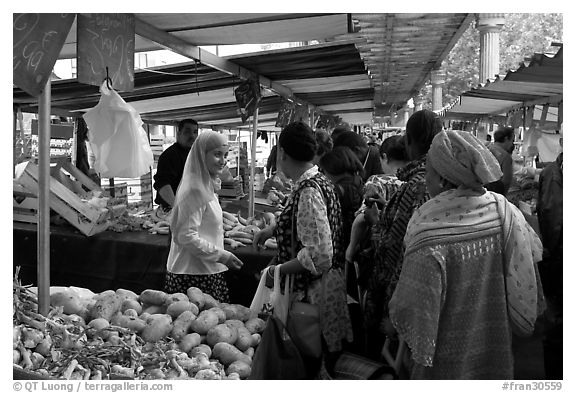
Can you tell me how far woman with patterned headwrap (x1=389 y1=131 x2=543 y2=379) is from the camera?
2131 millimetres

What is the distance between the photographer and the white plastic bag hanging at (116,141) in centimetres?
300

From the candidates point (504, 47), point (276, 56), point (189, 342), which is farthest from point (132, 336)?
point (504, 47)

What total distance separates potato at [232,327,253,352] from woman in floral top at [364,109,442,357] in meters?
0.67

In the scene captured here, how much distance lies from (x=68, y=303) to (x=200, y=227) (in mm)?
970

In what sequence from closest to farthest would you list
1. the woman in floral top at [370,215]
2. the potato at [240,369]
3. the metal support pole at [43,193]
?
the metal support pole at [43,193], the potato at [240,369], the woman in floral top at [370,215]

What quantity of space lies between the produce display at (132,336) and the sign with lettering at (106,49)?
1.07m

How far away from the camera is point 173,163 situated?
518 cm

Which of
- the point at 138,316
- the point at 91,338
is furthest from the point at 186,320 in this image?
the point at 91,338

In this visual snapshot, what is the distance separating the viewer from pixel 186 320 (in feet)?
9.61

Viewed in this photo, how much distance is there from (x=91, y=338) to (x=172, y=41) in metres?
2.08

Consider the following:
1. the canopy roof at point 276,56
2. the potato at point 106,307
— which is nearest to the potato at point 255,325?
the potato at point 106,307

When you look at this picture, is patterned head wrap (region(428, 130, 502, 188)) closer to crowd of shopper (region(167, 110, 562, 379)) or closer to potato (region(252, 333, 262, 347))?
crowd of shopper (region(167, 110, 562, 379))

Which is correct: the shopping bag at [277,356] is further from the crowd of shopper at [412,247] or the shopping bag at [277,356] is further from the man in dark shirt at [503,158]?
the man in dark shirt at [503,158]
